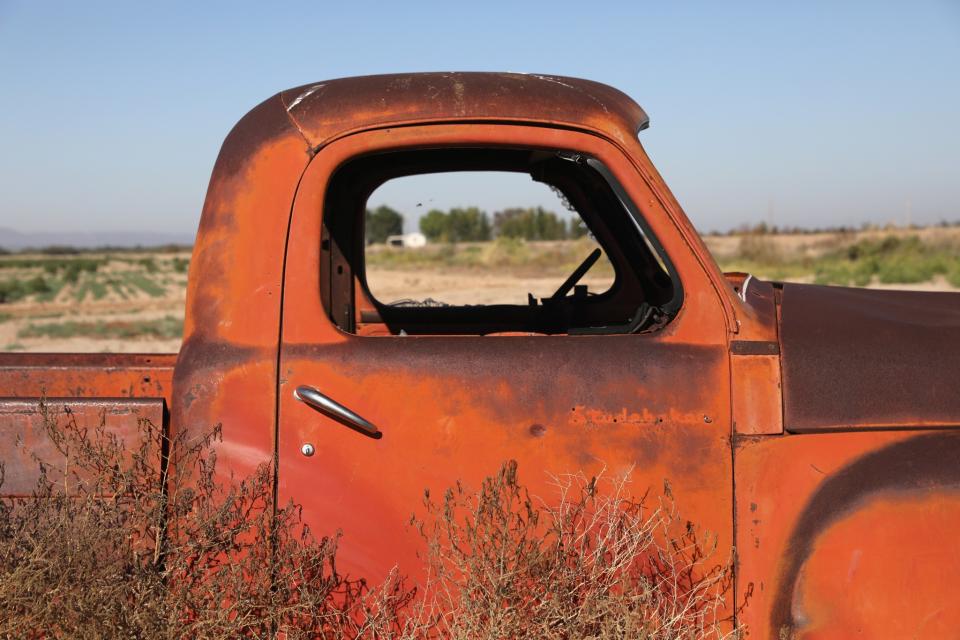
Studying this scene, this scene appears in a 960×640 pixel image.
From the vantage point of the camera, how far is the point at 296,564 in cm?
229

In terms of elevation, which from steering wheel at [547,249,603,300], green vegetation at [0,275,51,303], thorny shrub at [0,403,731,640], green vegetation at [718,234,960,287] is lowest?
thorny shrub at [0,403,731,640]

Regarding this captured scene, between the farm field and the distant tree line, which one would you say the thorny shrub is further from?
the distant tree line

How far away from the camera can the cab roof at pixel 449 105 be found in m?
2.53

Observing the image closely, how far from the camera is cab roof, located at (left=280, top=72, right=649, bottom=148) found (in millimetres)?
2525

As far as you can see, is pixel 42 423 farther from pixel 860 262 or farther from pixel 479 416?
pixel 860 262

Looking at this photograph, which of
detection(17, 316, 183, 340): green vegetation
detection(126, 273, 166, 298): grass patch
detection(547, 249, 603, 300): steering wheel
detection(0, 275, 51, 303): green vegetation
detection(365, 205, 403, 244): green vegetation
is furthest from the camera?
detection(365, 205, 403, 244): green vegetation

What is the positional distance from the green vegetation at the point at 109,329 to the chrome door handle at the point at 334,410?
1538 cm

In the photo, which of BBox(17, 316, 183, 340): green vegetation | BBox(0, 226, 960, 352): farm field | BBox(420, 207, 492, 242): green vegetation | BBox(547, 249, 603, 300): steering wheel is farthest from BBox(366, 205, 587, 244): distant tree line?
BBox(547, 249, 603, 300): steering wheel

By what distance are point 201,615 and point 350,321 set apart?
1.40 m

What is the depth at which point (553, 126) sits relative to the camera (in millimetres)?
2539

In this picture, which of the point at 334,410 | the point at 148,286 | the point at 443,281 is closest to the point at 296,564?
the point at 334,410

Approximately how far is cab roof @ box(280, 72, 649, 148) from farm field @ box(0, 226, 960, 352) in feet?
37.3

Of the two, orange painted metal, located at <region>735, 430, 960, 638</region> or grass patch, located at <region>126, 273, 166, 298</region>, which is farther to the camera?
grass patch, located at <region>126, 273, 166, 298</region>

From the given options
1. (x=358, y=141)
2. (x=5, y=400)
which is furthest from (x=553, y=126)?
(x=5, y=400)
